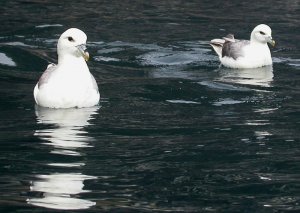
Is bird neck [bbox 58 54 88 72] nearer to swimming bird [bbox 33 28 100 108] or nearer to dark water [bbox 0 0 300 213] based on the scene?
swimming bird [bbox 33 28 100 108]

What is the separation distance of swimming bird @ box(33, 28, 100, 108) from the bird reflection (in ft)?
12.2

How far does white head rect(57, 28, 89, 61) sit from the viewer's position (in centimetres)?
1702

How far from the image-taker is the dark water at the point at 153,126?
11.0 m

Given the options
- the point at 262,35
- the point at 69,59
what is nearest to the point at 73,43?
the point at 69,59

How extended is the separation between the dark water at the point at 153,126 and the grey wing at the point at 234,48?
0.43m

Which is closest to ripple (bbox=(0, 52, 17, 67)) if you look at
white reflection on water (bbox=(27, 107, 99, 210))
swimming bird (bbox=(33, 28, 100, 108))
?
swimming bird (bbox=(33, 28, 100, 108))

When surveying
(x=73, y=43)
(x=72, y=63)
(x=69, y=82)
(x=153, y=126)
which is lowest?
(x=153, y=126)

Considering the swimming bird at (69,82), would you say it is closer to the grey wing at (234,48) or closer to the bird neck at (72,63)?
the bird neck at (72,63)

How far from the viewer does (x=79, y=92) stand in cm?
1667

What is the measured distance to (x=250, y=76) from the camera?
68.5 feet

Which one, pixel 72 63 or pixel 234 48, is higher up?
pixel 72 63

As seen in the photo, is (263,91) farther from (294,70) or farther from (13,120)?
(13,120)

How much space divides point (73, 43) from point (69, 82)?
0.75m

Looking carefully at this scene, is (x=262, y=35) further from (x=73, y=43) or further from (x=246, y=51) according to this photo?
(x=73, y=43)
